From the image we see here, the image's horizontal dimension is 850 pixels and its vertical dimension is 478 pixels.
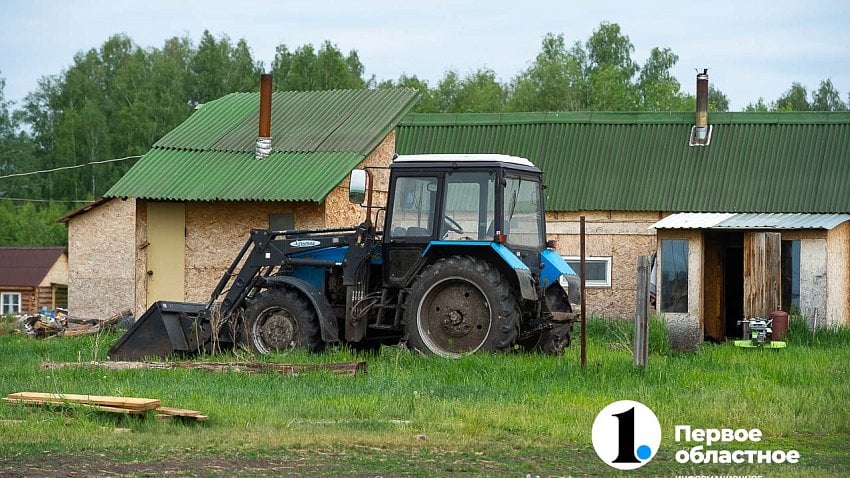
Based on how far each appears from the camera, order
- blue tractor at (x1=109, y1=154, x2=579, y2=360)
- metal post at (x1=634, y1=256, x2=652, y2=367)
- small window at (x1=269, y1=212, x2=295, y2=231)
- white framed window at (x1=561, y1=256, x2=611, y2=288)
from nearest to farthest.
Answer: metal post at (x1=634, y1=256, x2=652, y2=367), blue tractor at (x1=109, y1=154, x2=579, y2=360), small window at (x1=269, y1=212, x2=295, y2=231), white framed window at (x1=561, y1=256, x2=611, y2=288)

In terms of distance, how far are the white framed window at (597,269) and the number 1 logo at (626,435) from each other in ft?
49.3

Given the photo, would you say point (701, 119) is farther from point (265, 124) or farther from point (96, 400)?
point (96, 400)

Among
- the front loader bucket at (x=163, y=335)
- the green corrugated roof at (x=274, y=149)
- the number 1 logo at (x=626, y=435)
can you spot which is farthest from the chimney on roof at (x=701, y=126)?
the number 1 logo at (x=626, y=435)

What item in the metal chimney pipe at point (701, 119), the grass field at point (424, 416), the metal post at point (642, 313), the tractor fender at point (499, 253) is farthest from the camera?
the metal chimney pipe at point (701, 119)

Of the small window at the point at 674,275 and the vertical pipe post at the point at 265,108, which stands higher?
the vertical pipe post at the point at 265,108

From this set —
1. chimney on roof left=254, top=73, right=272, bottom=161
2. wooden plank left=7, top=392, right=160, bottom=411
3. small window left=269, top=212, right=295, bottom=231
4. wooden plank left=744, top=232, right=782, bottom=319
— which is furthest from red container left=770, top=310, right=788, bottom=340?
wooden plank left=7, top=392, right=160, bottom=411

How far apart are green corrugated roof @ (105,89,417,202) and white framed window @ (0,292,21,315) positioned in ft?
66.2

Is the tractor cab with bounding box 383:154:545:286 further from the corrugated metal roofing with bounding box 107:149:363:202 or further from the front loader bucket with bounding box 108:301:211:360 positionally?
the corrugated metal roofing with bounding box 107:149:363:202

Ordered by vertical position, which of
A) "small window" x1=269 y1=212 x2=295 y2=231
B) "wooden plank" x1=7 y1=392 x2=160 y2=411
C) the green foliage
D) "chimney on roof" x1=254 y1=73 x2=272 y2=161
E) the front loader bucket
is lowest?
"wooden plank" x1=7 y1=392 x2=160 y2=411

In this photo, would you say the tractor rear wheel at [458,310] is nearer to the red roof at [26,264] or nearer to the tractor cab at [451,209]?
the tractor cab at [451,209]

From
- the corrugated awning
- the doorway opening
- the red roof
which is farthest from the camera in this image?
the red roof

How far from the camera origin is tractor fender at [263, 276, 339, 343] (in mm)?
15398

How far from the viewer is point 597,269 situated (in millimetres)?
25844

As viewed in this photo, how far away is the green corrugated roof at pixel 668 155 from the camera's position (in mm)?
25594
